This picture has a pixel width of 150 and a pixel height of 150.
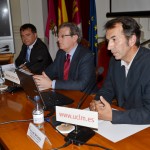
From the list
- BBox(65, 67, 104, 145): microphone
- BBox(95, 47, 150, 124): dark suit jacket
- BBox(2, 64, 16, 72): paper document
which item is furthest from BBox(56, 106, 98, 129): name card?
BBox(2, 64, 16, 72): paper document

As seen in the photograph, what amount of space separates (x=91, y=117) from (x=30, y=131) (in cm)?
33

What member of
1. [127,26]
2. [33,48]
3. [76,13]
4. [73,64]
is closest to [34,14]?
[76,13]

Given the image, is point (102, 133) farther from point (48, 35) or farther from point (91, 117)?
point (48, 35)

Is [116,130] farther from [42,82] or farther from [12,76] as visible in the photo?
[12,76]

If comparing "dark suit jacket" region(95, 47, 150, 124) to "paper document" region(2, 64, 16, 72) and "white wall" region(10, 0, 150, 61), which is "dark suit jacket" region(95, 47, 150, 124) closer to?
Result: "paper document" region(2, 64, 16, 72)

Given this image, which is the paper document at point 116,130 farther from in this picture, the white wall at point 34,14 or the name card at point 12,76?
the white wall at point 34,14

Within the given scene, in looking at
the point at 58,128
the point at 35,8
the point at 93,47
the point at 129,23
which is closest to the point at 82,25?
the point at 93,47

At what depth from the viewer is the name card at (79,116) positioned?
1148 mm

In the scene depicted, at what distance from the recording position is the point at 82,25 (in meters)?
3.98

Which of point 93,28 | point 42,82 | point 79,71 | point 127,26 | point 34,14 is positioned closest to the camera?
point 127,26

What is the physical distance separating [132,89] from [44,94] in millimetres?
668

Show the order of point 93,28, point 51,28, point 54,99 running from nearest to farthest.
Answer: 1. point 54,99
2. point 93,28
3. point 51,28

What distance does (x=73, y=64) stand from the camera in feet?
7.47

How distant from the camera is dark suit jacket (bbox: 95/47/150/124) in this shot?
4.42 feet
